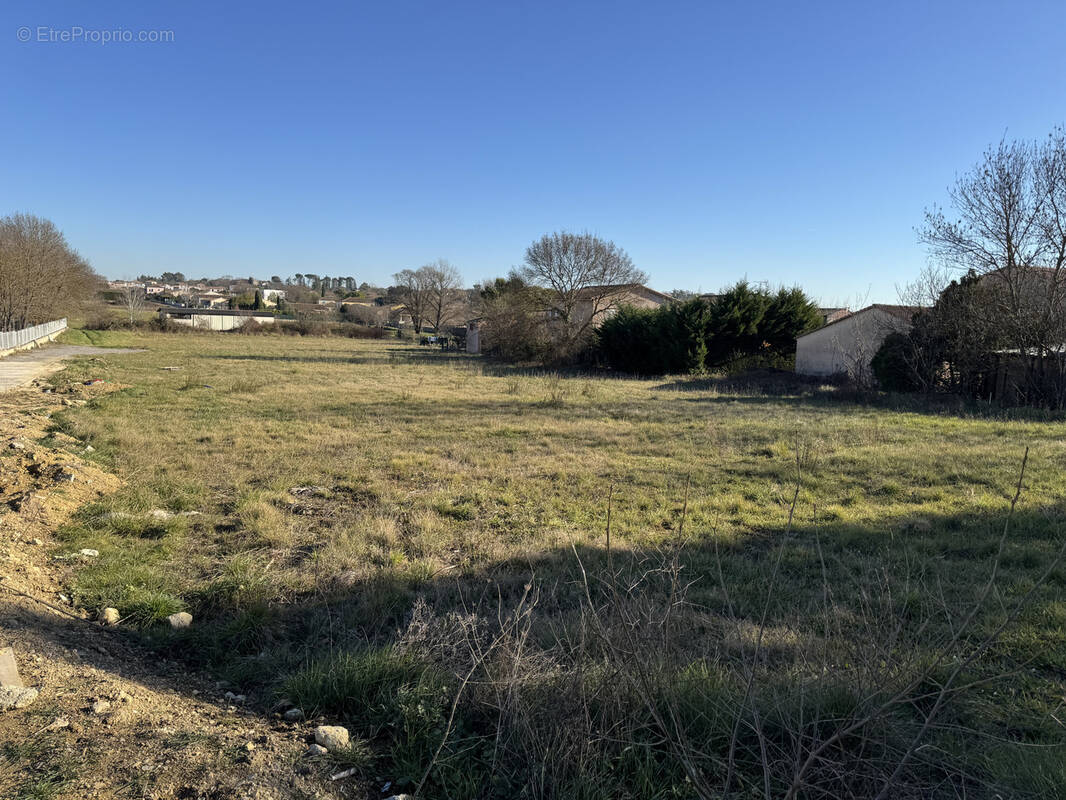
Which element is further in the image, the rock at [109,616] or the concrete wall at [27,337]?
the concrete wall at [27,337]

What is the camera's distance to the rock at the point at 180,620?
151 inches

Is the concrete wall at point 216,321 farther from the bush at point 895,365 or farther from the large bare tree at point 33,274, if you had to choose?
the bush at point 895,365

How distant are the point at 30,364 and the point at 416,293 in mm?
55274

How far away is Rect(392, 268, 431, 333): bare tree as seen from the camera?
7662cm

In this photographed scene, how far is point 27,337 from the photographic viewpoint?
3209 centimetres

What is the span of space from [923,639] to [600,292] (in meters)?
30.9

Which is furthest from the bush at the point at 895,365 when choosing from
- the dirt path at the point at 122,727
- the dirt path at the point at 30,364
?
the dirt path at the point at 30,364

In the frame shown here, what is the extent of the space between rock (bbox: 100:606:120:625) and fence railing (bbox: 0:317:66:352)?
31968 millimetres

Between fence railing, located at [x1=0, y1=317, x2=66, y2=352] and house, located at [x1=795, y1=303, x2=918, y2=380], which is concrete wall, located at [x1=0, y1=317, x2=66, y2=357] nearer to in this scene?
fence railing, located at [x1=0, y1=317, x2=66, y2=352]

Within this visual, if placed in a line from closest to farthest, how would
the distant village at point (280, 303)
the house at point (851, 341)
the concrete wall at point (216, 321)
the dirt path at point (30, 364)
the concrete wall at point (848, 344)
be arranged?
the dirt path at point (30, 364), the house at point (851, 341), the concrete wall at point (848, 344), the concrete wall at point (216, 321), the distant village at point (280, 303)

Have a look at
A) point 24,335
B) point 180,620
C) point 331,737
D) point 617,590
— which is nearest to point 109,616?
point 180,620

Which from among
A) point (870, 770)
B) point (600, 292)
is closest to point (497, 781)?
point (870, 770)

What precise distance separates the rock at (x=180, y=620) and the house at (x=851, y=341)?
21191 millimetres

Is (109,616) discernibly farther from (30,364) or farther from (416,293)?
(416,293)
